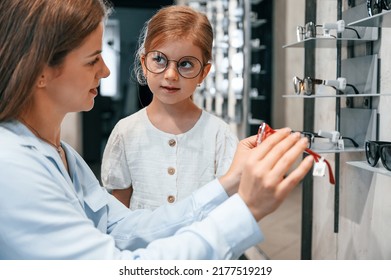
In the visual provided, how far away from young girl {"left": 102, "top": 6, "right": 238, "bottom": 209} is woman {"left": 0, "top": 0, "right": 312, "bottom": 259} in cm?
→ 28

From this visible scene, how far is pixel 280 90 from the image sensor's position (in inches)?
88.4

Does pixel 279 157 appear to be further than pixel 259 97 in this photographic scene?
No

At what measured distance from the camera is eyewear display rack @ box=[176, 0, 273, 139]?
7.98 feet

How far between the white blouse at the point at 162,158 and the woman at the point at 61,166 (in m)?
0.31

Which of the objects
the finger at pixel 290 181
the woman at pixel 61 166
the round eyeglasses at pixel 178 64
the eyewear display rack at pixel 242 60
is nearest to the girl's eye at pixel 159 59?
the round eyeglasses at pixel 178 64

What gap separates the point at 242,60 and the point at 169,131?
4.71ft

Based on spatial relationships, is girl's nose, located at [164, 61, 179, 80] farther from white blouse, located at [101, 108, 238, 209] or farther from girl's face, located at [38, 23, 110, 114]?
girl's face, located at [38, 23, 110, 114]

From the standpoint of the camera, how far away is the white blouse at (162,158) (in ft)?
4.24

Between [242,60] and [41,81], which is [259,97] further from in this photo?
[41,81]

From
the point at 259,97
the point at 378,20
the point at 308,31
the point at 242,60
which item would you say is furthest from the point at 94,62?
the point at 242,60

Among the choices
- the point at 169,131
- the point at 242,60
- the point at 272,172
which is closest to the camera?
the point at 272,172

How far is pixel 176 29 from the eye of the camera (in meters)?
1.23

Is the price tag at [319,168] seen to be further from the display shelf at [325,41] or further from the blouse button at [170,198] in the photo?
the display shelf at [325,41]
